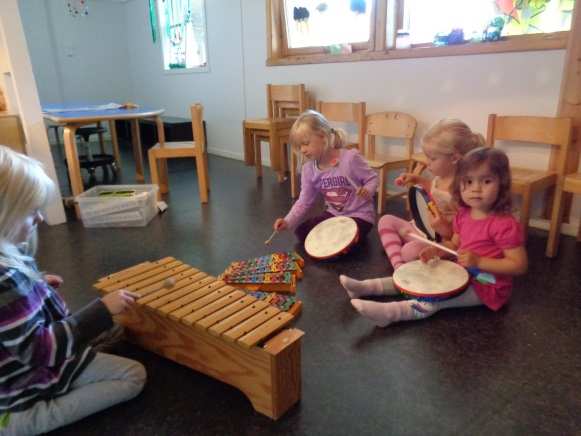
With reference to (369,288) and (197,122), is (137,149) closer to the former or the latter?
(197,122)

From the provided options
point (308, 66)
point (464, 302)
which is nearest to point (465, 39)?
point (308, 66)

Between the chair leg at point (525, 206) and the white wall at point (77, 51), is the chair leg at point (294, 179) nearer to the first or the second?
the chair leg at point (525, 206)

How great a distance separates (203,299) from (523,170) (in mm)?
1994

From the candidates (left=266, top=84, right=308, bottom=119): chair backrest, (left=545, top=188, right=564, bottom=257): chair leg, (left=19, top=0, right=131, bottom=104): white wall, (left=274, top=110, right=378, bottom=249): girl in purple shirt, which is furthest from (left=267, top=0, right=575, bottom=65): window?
(left=19, top=0, right=131, bottom=104): white wall

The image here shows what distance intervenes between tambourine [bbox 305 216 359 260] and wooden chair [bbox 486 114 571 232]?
86 cm

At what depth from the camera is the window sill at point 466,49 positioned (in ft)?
7.81

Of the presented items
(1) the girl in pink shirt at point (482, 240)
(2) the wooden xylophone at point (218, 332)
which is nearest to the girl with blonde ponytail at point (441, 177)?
(1) the girl in pink shirt at point (482, 240)

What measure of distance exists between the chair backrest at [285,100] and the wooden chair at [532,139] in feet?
5.59

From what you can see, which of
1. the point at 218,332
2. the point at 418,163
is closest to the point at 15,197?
the point at 218,332

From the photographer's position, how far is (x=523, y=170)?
245 cm

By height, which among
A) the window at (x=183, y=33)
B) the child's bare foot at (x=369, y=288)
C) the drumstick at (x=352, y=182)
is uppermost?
the window at (x=183, y=33)

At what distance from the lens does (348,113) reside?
133 inches

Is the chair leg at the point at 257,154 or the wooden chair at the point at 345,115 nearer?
the wooden chair at the point at 345,115

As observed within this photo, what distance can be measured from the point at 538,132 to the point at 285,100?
2.22 metres
